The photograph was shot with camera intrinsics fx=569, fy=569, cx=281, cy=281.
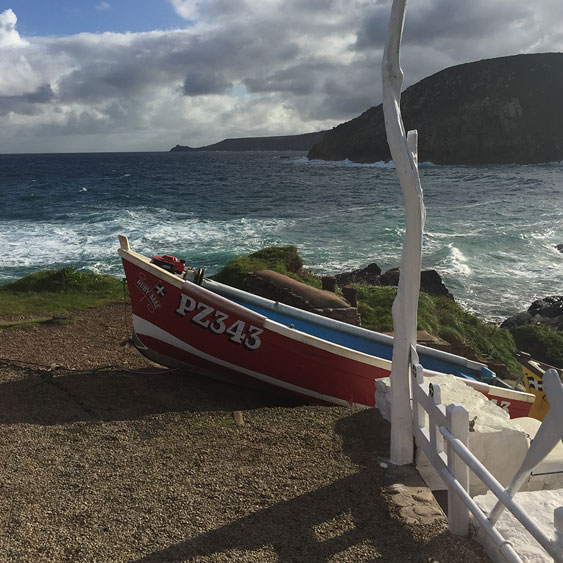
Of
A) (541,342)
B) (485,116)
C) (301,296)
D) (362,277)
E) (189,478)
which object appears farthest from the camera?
(485,116)

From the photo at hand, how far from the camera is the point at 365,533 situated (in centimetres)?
423

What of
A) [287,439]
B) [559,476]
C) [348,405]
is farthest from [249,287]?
[559,476]

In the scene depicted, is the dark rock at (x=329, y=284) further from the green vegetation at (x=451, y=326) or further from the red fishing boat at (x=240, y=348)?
the red fishing boat at (x=240, y=348)

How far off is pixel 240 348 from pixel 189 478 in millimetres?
2624

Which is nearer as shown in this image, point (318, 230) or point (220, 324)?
point (220, 324)

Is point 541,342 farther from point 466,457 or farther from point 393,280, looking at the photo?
point 466,457

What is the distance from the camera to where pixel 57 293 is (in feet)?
44.5

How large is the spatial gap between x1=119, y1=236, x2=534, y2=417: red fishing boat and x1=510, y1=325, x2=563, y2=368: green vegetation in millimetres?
6183

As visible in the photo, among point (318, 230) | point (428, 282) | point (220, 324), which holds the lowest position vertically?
point (428, 282)

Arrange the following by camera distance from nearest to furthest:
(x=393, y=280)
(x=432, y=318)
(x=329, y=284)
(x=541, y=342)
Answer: (x=329, y=284), (x=432, y=318), (x=541, y=342), (x=393, y=280)

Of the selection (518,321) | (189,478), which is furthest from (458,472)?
(518,321)

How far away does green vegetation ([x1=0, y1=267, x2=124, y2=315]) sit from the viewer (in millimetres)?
12367

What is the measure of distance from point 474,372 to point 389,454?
12.3 ft

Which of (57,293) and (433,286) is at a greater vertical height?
(57,293)
